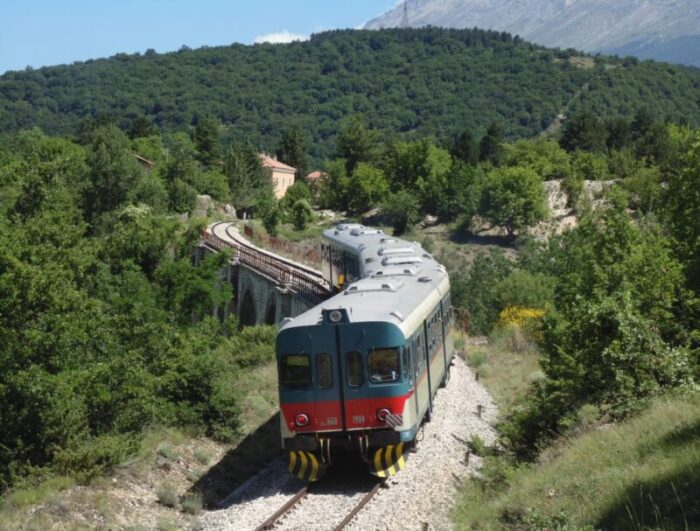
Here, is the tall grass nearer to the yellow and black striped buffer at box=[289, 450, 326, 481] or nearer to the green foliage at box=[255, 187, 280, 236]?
the yellow and black striped buffer at box=[289, 450, 326, 481]

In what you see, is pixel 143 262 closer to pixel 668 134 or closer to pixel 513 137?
pixel 668 134

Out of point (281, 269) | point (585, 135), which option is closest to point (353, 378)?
point (281, 269)

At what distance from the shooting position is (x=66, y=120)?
191m

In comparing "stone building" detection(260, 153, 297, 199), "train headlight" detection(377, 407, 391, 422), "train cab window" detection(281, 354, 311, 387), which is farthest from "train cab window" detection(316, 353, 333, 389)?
"stone building" detection(260, 153, 297, 199)

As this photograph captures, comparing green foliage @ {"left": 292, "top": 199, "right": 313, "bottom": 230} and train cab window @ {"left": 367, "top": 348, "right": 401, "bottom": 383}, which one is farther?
green foliage @ {"left": 292, "top": 199, "right": 313, "bottom": 230}

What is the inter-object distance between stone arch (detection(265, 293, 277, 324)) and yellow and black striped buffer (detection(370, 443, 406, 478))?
911 inches

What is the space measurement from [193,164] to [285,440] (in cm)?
7182

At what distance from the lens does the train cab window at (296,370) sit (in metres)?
14.9

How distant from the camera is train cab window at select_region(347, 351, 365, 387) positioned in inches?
585

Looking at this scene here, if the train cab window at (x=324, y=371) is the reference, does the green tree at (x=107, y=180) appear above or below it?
below

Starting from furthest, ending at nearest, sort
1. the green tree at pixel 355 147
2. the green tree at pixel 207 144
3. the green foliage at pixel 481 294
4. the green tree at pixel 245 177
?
1. the green tree at pixel 355 147
2. the green tree at pixel 207 144
3. the green tree at pixel 245 177
4. the green foliage at pixel 481 294

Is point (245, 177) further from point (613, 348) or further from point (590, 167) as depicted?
point (613, 348)

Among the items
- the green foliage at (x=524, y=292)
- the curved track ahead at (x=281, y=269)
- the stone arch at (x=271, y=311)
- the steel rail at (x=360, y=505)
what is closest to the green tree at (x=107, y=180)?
Result: the curved track ahead at (x=281, y=269)

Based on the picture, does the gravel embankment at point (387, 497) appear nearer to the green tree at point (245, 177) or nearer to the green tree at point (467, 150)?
the green tree at point (245, 177)
